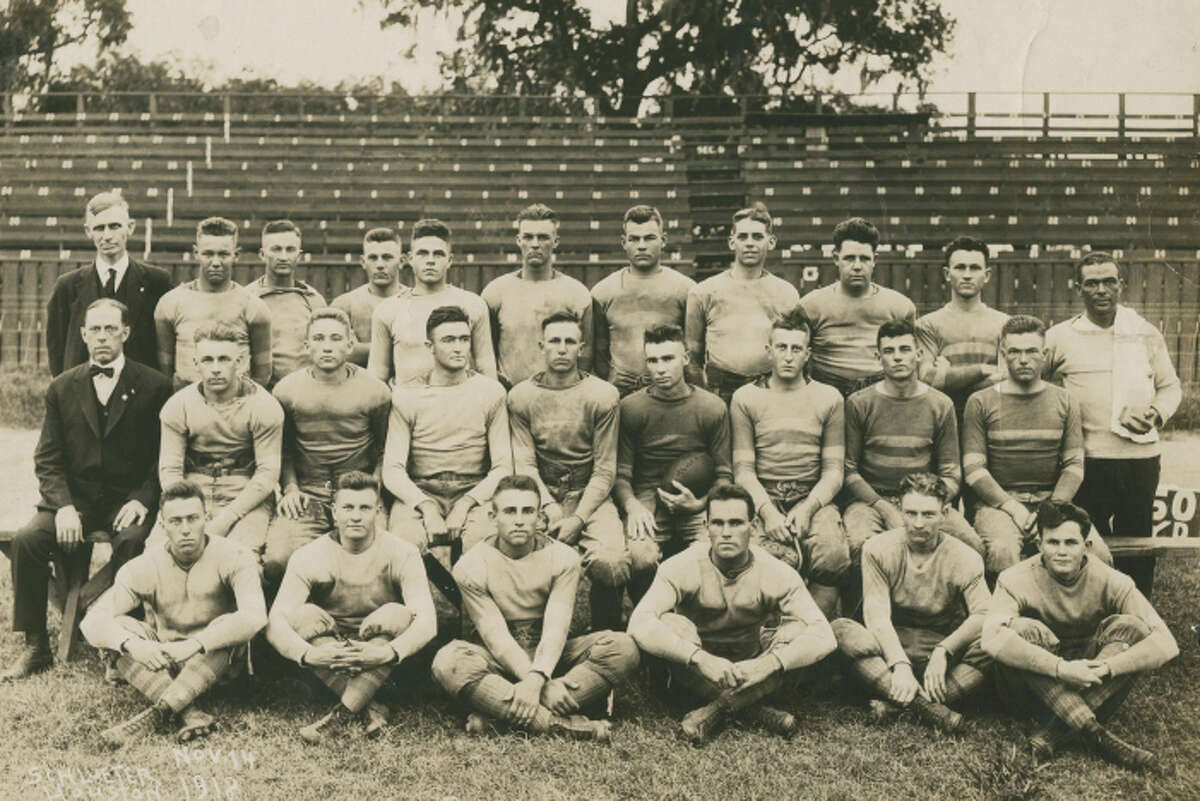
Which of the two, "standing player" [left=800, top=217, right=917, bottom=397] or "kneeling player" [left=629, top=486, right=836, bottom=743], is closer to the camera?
"kneeling player" [left=629, top=486, right=836, bottom=743]

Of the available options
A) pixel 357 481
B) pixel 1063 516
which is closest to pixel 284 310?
pixel 357 481

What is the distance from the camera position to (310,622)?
4961 millimetres

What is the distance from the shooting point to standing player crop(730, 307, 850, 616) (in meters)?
5.77

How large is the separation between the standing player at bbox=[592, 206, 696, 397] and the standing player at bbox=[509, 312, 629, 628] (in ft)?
2.33

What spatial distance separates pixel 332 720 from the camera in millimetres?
4824

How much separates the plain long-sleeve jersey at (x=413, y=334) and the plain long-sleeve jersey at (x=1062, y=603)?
2871 mm

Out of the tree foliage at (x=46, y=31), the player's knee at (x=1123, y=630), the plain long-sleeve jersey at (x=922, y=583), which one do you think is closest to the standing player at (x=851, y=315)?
the plain long-sleeve jersey at (x=922, y=583)

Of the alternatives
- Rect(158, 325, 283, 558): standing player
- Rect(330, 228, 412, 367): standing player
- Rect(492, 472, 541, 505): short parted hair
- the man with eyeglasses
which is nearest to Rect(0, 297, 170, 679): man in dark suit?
Rect(158, 325, 283, 558): standing player

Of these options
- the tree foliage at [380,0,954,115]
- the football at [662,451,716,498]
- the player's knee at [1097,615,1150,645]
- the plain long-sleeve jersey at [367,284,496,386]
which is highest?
the tree foliage at [380,0,954,115]

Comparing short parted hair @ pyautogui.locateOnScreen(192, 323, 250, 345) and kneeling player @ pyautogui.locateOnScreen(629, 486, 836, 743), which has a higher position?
short parted hair @ pyautogui.locateOnScreen(192, 323, 250, 345)

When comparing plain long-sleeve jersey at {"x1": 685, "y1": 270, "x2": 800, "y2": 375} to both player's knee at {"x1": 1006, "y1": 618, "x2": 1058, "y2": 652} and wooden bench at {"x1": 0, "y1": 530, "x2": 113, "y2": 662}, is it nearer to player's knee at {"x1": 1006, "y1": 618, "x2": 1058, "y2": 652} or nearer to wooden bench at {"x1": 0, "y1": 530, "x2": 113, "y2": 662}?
player's knee at {"x1": 1006, "y1": 618, "x2": 1058, "y2": 652}

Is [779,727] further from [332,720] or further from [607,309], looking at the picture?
[607,309]

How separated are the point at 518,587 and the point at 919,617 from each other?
1.79m

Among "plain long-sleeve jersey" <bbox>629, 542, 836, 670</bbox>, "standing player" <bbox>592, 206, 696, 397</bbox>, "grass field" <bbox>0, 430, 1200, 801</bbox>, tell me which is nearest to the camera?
"grass field" <bbox>0, 430, 1200, 801</bbox>
